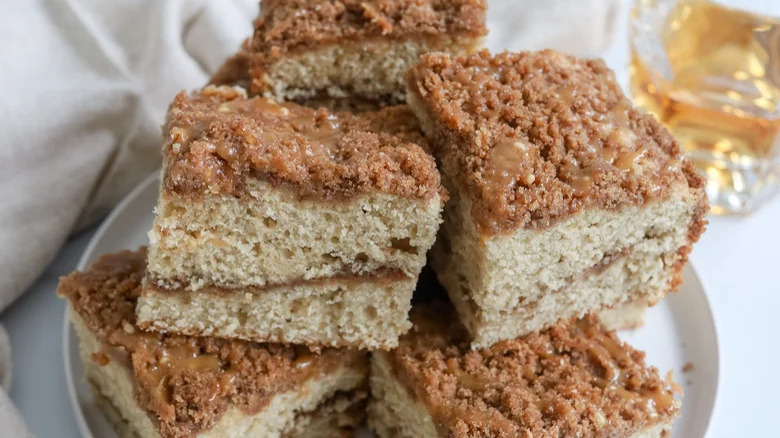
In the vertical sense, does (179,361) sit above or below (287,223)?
below

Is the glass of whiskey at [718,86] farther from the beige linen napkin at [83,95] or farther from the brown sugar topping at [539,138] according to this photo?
the brown sugar topping at [539,138]

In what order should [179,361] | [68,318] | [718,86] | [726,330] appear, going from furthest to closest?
[718,86], [726,330], [68,318], [179,361]

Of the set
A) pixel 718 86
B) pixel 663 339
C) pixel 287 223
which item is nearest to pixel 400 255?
pixel 287 223

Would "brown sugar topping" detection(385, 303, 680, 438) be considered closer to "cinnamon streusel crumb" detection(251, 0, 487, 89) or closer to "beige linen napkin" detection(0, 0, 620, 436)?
"cinnamon streusel crumb" detection(251, 0, 487, 89)

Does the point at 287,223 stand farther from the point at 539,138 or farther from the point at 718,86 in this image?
the point at 718,86

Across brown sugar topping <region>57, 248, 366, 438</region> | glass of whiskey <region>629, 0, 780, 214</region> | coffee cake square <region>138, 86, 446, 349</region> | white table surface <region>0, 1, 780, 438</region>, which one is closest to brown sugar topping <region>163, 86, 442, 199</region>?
coffee cake square <region>138, 86, 446, 349</region>

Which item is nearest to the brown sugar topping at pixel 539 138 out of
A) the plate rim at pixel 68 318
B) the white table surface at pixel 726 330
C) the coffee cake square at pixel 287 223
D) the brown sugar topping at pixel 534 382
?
the coffee cake square at pixel 287 223
